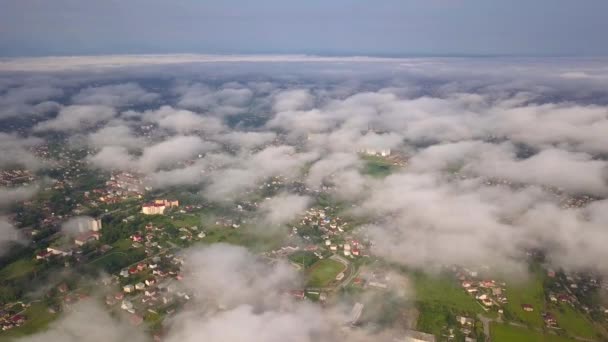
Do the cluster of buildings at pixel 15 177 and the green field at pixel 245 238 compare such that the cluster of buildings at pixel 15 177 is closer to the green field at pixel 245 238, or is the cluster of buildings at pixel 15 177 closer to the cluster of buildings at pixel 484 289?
the green field at pixel 245 238

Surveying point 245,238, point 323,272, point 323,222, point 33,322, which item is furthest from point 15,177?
point 323,272

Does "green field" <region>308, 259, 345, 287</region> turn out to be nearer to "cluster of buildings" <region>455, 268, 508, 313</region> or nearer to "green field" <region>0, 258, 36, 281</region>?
"cluster of buildings" <region>455, 268, 508, 313</region>

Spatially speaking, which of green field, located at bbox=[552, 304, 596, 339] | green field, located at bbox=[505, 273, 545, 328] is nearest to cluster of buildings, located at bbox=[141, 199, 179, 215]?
green field, located at bbox=[505, 273, 545, 328]

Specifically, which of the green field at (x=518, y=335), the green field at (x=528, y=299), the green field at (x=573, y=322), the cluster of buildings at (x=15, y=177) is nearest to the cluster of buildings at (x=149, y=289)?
the green field at (x=518, y=335)

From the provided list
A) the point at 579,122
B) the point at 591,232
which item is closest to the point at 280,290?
the point at 591,232

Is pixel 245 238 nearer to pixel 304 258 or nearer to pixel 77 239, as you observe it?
pixel 304 258

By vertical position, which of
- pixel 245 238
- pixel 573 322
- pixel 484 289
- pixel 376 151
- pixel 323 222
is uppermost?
pixel 376 151
